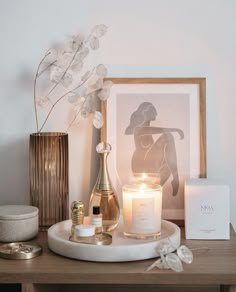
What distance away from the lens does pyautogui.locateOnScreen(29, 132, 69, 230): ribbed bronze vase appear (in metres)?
1.49

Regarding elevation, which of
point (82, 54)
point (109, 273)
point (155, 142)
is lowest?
point (109, 273)

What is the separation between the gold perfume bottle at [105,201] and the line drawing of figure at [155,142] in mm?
157

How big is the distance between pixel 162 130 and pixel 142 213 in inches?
11.8

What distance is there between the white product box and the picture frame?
13 centimetres

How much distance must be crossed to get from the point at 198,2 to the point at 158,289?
788 mm

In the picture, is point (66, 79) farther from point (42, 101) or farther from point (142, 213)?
point (142, 213)

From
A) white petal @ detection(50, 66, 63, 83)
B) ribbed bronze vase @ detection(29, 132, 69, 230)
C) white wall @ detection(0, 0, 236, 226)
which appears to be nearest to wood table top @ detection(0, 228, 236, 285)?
ribbed bronze vase @ detection(29, 132, 69, 230)

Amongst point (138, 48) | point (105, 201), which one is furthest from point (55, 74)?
point (105, 201)

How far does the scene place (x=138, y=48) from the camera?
1556 millimetres

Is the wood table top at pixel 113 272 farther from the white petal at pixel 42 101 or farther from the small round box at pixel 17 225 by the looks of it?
the white petal at pixel 42 101

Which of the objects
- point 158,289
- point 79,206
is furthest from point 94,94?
point 158,289

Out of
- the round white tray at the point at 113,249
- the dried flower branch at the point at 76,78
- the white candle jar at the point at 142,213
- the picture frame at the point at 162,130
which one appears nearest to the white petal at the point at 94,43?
the dried flower branch at the point at 76,78

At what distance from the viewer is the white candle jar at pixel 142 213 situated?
1.34m

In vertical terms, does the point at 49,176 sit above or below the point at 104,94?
below
